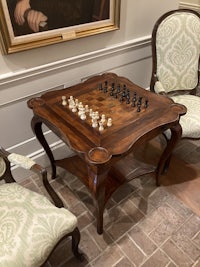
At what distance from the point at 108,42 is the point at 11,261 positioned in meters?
1.61

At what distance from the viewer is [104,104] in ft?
4.76

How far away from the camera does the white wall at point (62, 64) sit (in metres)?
1.46

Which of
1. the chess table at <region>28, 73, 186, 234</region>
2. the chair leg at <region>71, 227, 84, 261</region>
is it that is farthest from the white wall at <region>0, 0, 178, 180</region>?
the chair leg at <region>71, 227, 84, 261</region>

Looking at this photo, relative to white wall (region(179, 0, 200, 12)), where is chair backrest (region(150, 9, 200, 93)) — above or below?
below

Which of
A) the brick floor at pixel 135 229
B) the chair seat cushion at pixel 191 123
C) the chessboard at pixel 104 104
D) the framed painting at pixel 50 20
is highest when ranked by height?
the framed painting at pixel 50 20

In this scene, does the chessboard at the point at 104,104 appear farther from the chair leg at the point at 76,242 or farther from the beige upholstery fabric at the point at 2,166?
the chair leg at the point at 76,242

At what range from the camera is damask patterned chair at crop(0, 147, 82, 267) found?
0.91 metres

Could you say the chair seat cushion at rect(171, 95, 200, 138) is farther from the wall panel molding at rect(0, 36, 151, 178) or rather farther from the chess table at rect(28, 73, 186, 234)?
the wall panel molding at rect(0, 36, 151, 178)

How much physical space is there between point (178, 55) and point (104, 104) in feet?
2.95

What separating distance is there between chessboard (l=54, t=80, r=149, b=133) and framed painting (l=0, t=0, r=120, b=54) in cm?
37

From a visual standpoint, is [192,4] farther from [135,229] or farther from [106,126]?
[135,229]

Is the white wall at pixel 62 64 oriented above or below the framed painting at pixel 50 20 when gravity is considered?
below

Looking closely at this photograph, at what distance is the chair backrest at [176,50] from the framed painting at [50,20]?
1.35 feet

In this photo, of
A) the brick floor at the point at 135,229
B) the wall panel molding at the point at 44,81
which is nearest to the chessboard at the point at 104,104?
the wall panel molding at the point at 44,81
